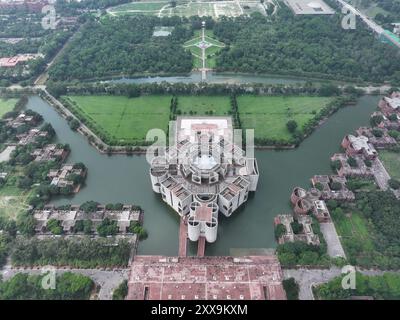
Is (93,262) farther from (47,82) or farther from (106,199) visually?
(47,82)

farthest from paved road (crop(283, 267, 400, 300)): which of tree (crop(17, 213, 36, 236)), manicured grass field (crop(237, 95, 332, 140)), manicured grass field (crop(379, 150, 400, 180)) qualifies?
tree (crop(17, 213, 36, 236))

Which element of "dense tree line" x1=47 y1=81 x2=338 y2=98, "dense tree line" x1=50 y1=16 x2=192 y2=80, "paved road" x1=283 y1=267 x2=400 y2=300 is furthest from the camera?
"dense tree line" x1=50 y1=16 x2=192 y2=80

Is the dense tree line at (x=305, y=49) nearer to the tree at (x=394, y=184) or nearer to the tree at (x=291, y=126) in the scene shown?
the tree at (x=291, y=126)

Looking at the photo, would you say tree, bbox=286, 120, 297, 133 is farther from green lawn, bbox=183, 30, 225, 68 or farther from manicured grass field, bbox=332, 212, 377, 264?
green lawn, bbox=183, 30, 225, 68

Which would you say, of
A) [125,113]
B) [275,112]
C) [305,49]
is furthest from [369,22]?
[125,113]

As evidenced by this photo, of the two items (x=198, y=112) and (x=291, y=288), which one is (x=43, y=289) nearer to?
(x=291, y=288)

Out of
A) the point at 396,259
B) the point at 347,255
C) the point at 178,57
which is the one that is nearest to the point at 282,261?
the point at 347,255
